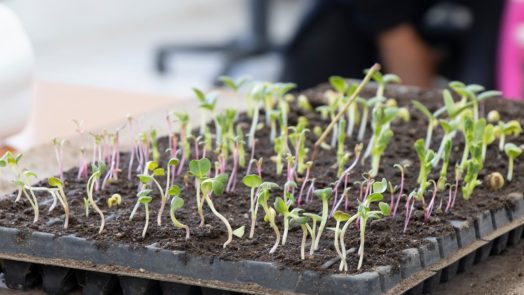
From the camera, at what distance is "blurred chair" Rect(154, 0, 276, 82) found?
4.30 meters

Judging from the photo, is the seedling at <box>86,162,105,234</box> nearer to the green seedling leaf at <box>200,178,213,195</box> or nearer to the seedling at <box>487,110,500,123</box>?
the green seedling leaf at <box>200,178,213,195</box>

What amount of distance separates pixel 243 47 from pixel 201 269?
11.4 ft

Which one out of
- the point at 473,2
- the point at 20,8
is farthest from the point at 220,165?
the point at 20,8

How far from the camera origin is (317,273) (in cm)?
89

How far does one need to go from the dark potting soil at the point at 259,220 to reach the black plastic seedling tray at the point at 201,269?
0.01 metres

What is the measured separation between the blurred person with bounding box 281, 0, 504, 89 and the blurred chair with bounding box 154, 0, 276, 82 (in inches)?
57.3

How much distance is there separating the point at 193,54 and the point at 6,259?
363 centimetres

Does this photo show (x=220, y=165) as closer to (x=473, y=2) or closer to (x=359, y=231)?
(x=359, y=231)

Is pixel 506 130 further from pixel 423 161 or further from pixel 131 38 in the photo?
pixel 131 38

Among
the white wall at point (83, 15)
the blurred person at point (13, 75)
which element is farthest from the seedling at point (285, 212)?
the white wall at point (83, 15)

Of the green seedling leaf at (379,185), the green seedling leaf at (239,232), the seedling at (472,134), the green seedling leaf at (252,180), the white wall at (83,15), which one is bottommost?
the green seedling leaf at (239,232)

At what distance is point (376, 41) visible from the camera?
2799 millimetres

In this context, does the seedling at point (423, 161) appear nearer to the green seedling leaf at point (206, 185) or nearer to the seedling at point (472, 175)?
the seedling at point (472, 175)

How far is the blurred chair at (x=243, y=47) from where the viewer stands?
430 centimetres
